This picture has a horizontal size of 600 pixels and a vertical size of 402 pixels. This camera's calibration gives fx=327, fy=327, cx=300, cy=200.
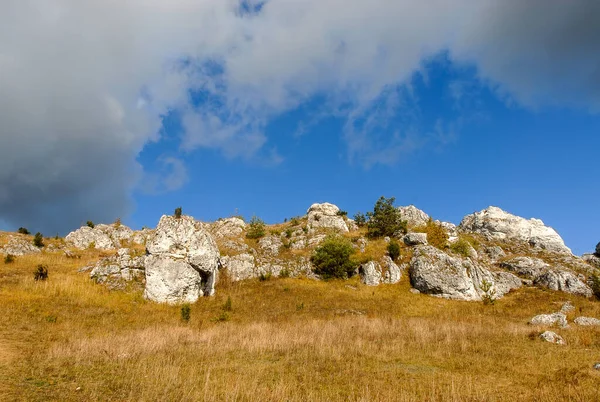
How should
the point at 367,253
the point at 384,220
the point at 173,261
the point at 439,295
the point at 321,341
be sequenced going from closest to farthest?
the point at 321,341
the point at 173,261
the point at 439,295
the point at 367,253
the point at 384,220

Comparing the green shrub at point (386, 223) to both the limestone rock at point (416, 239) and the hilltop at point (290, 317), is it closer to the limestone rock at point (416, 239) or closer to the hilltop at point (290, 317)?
the hilltop at point (290, 317)

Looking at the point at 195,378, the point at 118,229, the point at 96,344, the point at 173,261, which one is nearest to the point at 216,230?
the point at 118,229

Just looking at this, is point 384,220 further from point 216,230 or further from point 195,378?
point 195,378

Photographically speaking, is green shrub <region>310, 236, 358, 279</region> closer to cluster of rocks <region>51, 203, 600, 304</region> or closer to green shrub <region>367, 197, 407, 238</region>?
cluster of rocks <region>51, 203, 600, 304</region>

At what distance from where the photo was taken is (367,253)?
43906mm

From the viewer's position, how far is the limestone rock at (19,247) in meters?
38.5

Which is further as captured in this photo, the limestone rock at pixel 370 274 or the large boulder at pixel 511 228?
the large boulder at pixel 511 228

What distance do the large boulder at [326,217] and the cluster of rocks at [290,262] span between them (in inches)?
8.5

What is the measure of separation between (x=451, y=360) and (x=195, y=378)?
1075cm

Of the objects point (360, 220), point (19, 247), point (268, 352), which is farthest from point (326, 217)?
point (268, 352)

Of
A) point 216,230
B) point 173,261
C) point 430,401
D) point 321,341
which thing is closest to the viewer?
point 430,401

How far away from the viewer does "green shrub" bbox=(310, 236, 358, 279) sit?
129 feet

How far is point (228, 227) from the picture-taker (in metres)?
55.2

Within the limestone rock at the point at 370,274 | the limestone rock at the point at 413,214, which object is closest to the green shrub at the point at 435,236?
the limestone rock at the point at 370,274
